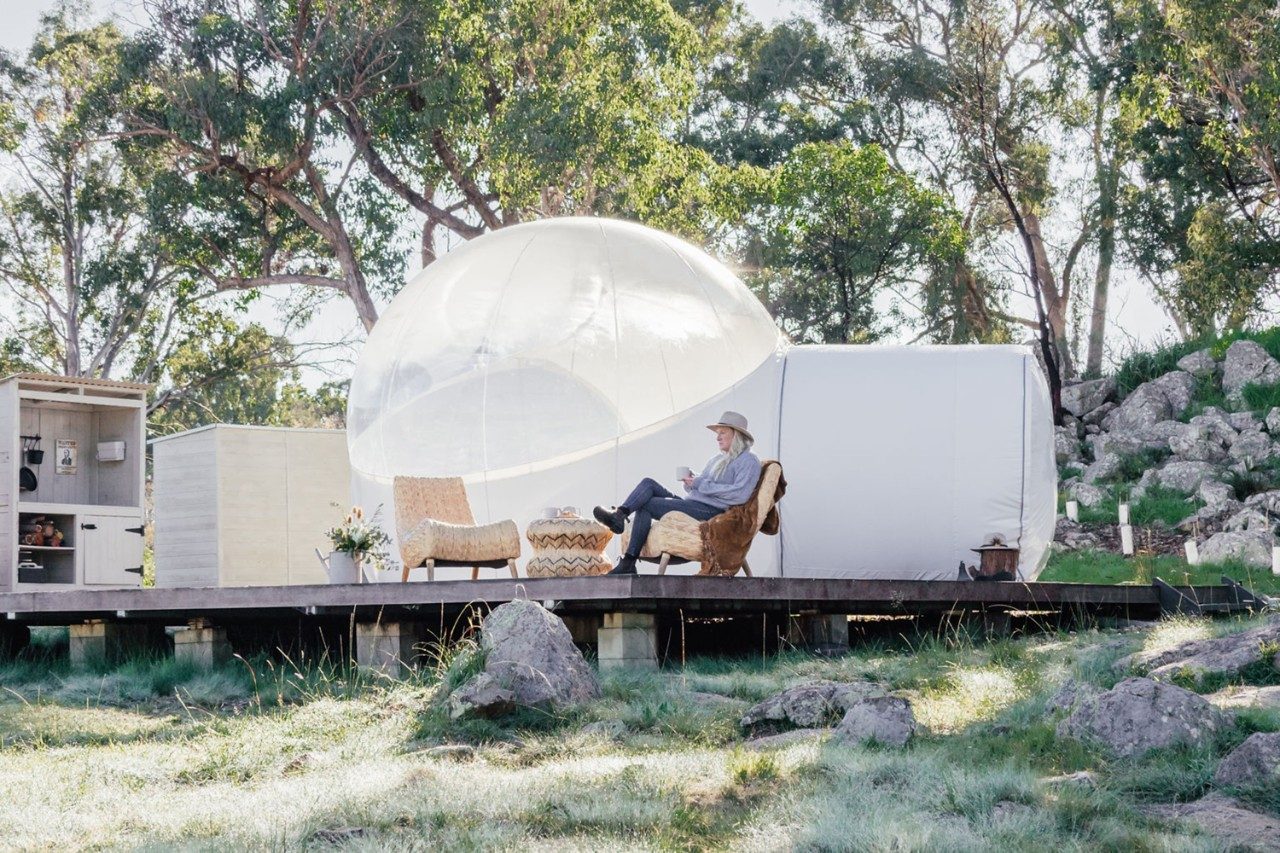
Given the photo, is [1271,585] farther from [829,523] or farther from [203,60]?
[203,60]

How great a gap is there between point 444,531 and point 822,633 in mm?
2185

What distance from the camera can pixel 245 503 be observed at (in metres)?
10.9

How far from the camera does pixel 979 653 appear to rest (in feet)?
24.3

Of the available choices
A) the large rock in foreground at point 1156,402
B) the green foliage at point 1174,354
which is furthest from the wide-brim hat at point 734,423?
the green foliage at point 1174,354

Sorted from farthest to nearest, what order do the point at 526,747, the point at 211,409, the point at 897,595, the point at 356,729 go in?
the point at 211,409
the point at 897,595
the point at 356,729
the point at 526,747

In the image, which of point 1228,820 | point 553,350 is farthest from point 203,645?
point 1228,820

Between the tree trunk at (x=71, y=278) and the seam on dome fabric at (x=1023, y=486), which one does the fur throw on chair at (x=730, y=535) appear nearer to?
the seam on dome fabric at (x=1023, y=486)

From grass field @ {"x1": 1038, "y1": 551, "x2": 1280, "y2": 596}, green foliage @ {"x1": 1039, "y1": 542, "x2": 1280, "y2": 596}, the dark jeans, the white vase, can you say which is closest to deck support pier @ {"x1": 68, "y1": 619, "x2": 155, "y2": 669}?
the white vase

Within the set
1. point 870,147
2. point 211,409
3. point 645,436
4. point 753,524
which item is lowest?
point 753,524

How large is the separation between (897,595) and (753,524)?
0.85 metres

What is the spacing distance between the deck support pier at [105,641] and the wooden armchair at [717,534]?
3.52m

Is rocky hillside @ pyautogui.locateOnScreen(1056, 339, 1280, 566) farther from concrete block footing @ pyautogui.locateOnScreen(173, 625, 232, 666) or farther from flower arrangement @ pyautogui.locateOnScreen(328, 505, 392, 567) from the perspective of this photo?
concrete block footing @ pyautogui.locateOnScreen(173, 625, 232, 666)

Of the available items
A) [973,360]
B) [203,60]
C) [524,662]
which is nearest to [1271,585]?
[973,360]

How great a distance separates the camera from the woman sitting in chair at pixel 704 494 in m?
7.79
